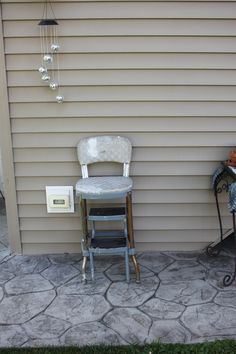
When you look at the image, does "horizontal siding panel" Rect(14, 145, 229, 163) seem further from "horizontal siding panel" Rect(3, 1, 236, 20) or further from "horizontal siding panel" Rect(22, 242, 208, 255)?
"horizontal siding panel" Rect(3, 1, 236, 20)

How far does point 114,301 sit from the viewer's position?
254 cm

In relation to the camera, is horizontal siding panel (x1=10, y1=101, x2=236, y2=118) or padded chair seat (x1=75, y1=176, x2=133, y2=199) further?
horizontal siding panel (x1=10, y1=101, x2=236, y2=118)

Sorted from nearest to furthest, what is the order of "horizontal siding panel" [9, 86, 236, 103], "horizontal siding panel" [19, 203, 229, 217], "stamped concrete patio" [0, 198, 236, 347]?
"stamped concrete patio" [0, 198, 236, 347]
"horizontal siding panel" [9, 86, 236, 103]
"horizontal siding panel" [19, 203, 229, 217]

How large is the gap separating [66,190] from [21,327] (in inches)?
40.1

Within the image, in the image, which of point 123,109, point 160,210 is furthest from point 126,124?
point 160,210

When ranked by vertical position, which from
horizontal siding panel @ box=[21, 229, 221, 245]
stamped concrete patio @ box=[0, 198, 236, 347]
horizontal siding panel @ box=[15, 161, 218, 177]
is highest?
horizontal siding panel @ box=[15, 161, 218, 177]

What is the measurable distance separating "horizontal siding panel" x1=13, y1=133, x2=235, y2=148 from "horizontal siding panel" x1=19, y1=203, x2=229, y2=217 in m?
0.46

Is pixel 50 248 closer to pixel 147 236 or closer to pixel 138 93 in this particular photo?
pixel 147 236

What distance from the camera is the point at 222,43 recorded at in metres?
2.71

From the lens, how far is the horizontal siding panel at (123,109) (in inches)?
111

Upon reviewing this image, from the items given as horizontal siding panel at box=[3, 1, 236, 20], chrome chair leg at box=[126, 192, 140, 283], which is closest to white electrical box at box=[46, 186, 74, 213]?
chrome chair leg at box=[126, 192, 140, 283]

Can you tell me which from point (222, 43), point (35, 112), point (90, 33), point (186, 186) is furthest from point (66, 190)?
point (222, 43)

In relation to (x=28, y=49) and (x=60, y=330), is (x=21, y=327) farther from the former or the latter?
(x=28, y=49)

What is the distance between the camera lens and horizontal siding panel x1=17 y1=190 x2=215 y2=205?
3018 mm
